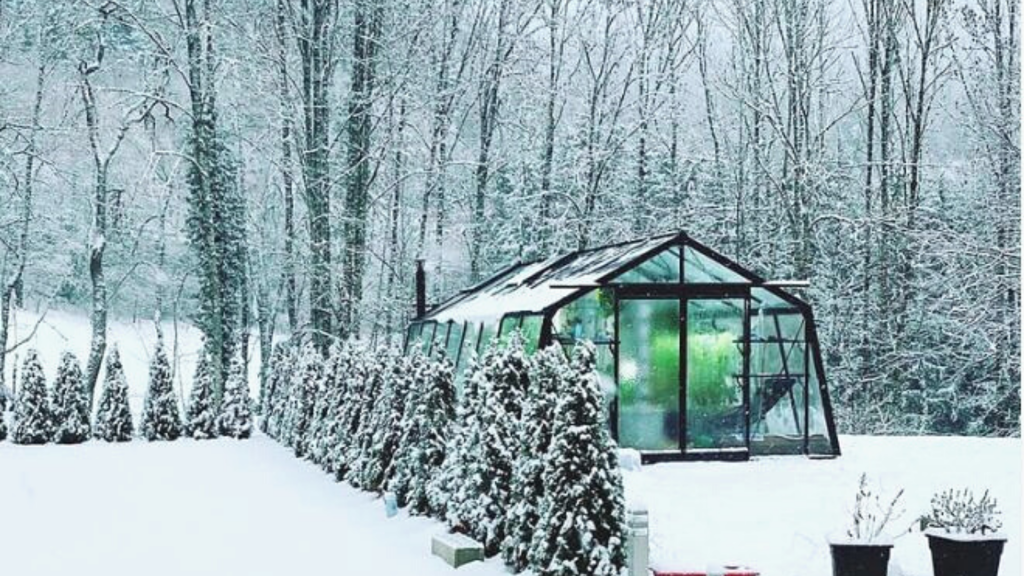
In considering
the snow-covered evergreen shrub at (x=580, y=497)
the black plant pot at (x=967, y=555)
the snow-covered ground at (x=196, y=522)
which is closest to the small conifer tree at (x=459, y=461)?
the snow-covered ground at (x=196, y=522)

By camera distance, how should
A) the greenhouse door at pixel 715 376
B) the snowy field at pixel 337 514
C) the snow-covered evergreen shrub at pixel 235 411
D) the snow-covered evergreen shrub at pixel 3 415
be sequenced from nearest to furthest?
the snowy field at pixel 337 514
the greenhouse door at pixel 715 376
the snow-covered evergreen shrub at pixel 3 415
the snow-covered evergreen shrub at pixel 235 411

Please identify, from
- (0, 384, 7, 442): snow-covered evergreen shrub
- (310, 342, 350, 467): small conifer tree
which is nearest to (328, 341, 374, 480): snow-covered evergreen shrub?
(310, 342, 350, 467): small conifer tree

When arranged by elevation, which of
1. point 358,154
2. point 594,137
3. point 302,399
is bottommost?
point 302,399

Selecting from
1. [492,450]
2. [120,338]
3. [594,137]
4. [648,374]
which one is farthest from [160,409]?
[120,338]

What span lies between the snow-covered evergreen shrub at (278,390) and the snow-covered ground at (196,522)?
325 centimetres

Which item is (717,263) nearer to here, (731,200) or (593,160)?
(593,160)

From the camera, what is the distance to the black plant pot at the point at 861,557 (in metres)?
6.09

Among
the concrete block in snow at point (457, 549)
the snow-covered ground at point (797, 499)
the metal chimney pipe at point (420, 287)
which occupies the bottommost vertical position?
the concrete block in snow at point (457, 549)

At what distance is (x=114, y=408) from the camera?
16766 millimetres

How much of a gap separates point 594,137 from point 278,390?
8.48 m

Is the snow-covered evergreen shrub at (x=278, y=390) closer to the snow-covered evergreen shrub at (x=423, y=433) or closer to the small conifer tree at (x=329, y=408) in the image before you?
the small conifer tree at (x=329, y=408)

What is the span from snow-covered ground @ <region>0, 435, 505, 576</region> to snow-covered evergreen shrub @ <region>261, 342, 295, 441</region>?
3248 mm

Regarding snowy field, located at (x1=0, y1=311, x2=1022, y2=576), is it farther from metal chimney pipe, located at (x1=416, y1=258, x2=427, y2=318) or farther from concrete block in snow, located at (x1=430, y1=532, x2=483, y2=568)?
metal chimney pipe, located at (x1=416, y1=258, x2=427, y2=318)

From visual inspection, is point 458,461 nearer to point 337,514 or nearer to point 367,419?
point 337,514
